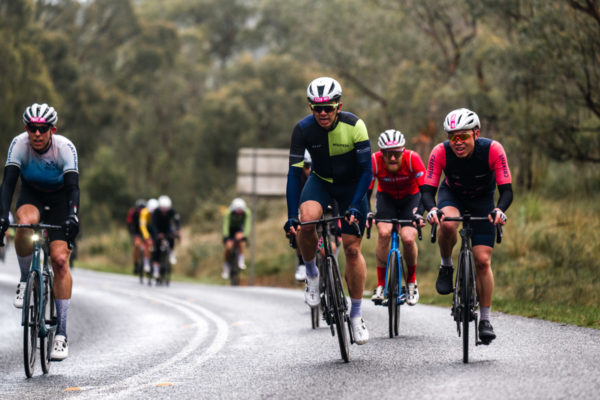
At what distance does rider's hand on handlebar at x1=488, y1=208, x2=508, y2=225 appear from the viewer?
747 centimetres

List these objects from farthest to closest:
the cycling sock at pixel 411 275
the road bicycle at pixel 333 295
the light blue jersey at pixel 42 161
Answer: the cycling sock at pixel 411 275
the light blue jersey at pixel 42 161
the road bicycle at pixel 333 295

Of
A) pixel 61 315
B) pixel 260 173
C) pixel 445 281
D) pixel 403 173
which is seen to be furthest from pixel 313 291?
pixel 260 173

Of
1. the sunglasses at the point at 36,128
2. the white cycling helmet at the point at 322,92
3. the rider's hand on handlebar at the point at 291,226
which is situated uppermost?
the white cycling helmet at the point at 322,92

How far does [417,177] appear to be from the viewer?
1058cm

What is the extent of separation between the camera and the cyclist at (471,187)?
7812 mm

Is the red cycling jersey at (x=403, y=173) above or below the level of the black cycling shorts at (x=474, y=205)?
above

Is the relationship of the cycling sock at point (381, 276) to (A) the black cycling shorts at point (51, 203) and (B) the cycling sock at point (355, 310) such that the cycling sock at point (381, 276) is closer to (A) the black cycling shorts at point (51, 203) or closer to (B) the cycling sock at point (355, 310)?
(B) the cycling sock at point (355, 310)

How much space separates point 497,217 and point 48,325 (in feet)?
13.8

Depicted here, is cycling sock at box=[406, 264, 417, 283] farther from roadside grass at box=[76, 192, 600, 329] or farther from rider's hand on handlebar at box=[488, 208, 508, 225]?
rider's hand on handlebar at box=[488, 208, 508, 225]

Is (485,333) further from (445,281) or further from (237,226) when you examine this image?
(237,226)

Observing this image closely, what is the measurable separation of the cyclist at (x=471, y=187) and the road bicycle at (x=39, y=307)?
3434mm

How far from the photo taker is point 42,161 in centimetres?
809

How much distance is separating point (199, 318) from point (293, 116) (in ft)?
127

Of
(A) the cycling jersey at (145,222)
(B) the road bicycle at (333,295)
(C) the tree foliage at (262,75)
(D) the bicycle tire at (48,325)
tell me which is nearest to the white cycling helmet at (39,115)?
(D) the bicycle tire at (48,325)
